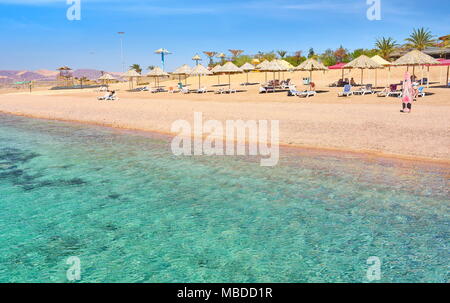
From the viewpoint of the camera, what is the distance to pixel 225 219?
21.3 ft

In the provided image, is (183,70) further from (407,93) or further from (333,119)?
(407,93)

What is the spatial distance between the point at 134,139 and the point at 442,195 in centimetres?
1037

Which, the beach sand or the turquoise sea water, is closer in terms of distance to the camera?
the turquoise sea water

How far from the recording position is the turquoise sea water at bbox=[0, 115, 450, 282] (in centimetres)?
486

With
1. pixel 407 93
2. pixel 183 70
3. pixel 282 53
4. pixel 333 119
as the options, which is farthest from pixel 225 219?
pixel 282 53

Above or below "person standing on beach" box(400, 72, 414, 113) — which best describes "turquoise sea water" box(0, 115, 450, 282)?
below

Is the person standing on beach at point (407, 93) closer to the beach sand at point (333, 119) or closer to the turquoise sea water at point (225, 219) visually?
the beach sand at point (333, 119)

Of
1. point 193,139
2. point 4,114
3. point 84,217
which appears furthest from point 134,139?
point 4,114

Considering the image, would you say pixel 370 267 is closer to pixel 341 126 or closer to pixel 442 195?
pixel 442 195

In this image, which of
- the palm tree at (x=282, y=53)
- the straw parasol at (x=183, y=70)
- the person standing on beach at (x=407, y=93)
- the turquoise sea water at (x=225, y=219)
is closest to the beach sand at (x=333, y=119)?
the person standing on beach at (x=407, y=93)

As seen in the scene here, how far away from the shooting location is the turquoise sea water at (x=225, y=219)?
15.9ft

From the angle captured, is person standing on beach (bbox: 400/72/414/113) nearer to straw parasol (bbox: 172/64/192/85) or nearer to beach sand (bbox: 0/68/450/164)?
beach sand (bbox: 0/68/450/164)

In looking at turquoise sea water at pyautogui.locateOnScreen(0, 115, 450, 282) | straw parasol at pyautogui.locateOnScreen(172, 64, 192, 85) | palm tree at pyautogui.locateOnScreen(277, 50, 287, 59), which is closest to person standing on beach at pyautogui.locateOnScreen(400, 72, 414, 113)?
turquoise sea water at pyautogui.locateOnScreen(0, 115, 450, 282)
